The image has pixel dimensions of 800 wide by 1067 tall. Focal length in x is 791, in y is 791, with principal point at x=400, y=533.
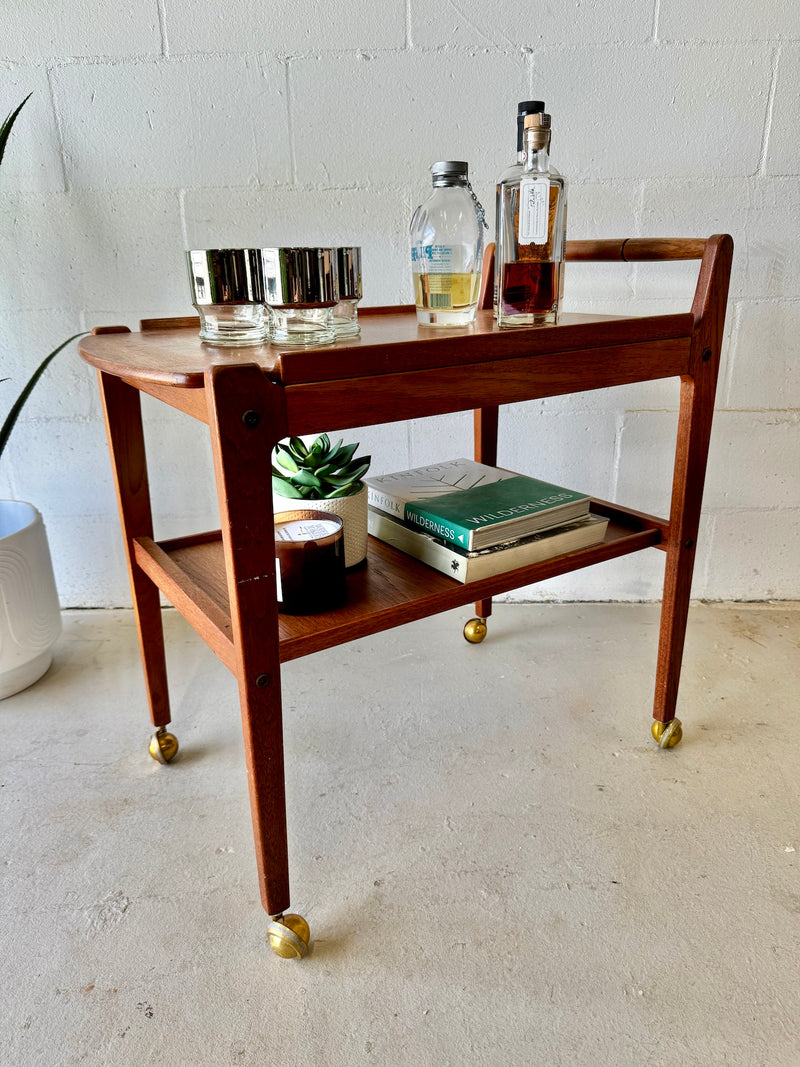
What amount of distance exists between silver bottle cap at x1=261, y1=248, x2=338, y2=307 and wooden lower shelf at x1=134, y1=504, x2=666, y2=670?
0.34 m

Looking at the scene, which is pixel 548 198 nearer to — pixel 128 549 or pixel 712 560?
pixel 128 549

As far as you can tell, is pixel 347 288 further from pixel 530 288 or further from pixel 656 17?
pixel 656 17

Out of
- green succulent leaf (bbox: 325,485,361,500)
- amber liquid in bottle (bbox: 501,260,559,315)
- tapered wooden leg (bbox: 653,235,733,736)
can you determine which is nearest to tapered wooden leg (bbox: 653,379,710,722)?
tapered wooden leg (bbox: 653,235,733,736)

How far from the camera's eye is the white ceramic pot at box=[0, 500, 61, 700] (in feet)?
4.31

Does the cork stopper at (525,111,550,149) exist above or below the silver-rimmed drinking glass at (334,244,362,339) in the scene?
above

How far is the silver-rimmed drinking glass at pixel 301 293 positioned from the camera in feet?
2.56

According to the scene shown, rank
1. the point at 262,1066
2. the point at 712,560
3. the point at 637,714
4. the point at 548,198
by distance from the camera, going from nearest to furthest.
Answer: the point at 262,1066, the point at 548,198, the point at 637,714, the point at 712,560

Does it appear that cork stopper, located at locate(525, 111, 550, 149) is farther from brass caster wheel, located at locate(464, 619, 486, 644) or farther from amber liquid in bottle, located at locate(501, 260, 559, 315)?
brass caster wheel, located at locate(464, 619, 486, 644)

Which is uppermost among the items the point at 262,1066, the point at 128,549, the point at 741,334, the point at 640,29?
the point at 640,29

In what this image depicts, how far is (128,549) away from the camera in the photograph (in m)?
1.11

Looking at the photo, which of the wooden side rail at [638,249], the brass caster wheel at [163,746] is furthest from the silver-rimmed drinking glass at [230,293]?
the brass caster wheel at [163,746]

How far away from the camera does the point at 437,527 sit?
103 centimetres

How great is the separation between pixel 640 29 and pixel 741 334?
56 cm

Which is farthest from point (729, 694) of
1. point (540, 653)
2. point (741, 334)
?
point (741, 334)
